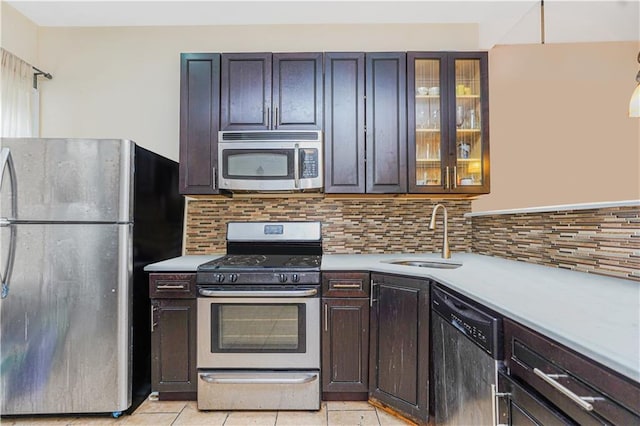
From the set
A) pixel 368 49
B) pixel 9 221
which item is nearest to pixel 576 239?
pixel 368 49

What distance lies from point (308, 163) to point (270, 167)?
26cm

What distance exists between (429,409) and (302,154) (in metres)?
1.65

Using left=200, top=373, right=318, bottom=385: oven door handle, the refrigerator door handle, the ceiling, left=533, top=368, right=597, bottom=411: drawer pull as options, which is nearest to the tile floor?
left=200, top=373, right=318, bottom=385: oven door handle

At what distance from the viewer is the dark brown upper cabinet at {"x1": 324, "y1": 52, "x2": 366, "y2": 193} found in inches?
90.8

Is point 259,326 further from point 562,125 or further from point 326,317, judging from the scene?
point 562,125

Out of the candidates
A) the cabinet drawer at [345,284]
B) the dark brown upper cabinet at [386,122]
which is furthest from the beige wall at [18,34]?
the cabinet drawer at [345,284]

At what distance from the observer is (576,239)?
1.66 m

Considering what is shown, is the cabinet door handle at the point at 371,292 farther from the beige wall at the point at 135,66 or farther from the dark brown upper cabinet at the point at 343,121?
the beige wall at the point at 135,66

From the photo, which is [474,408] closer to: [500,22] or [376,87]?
[376,87]

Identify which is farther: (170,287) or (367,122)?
(367,122)

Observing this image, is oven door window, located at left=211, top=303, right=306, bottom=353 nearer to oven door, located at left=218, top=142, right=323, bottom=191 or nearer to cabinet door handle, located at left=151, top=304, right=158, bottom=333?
cabinet door handle, located at left=151, top=304, right=158, bottom=333

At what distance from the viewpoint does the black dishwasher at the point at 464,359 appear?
112 centimetres

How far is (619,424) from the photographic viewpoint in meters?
0.69

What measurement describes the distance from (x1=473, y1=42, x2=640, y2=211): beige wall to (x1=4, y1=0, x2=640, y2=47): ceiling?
0.37 feet
